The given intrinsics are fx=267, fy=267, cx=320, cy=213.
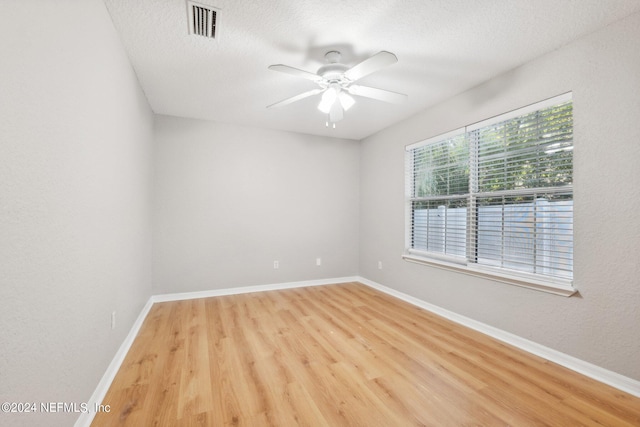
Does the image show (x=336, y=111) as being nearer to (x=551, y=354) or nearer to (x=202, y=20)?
(x=202, y=20)

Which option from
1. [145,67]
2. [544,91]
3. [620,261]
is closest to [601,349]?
[620,261]

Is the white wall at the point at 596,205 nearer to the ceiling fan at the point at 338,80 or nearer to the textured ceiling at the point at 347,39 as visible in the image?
the textured ceiling at the point at 347,39

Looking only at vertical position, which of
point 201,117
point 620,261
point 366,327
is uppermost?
point 201,117

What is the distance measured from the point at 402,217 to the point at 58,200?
355cm

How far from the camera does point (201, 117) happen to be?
3791mm

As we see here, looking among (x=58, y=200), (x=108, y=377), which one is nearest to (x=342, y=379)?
(x=108, y=377)

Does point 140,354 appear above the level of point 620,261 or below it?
below

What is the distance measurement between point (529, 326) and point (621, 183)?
4.31ft

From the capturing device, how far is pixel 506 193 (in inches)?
102

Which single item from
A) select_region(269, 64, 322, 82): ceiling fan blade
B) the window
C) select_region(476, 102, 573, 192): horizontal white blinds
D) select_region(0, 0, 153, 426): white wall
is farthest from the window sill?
select_region(0, 0, 153, 426): white wall

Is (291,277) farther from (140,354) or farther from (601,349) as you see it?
(601,349)

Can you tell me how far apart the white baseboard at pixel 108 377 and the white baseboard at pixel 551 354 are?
10.4 ft

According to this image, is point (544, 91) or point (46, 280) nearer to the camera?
point (46, 280)

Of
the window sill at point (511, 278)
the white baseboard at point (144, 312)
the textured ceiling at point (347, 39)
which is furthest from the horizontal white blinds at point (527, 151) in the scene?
the white baseboard at point (144, 312)
